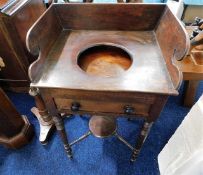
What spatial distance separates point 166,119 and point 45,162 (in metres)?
0.96

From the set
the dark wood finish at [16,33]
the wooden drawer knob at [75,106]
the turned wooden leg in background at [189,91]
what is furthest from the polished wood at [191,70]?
the dark wood finish at [16,33]

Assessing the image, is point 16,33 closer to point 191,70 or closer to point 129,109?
point 129,109

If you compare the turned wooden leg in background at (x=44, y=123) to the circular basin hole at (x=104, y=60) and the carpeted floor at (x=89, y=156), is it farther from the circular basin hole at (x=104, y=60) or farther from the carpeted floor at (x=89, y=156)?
the circular basin hole at (x=104, y=60)

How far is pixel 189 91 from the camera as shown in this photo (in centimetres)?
144

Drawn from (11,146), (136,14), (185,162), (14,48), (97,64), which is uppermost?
(136,14)

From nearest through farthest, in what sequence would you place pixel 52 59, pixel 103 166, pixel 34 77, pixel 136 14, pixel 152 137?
pixel 34 77 < pixel 52 59 < pixel 136 14 < pixel 103 166 < pixel 152 137

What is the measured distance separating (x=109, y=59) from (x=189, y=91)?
872 millimetres

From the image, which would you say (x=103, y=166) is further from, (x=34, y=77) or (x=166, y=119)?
(x=34, y=77)

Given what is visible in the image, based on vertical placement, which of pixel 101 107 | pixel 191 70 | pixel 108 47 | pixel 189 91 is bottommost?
pixel 189 91

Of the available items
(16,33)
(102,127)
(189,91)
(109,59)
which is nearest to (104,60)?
(109,59)

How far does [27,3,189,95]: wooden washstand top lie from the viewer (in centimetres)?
68

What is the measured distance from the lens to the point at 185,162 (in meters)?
0.81

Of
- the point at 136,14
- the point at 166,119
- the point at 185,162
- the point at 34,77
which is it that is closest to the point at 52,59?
the point at 34,77

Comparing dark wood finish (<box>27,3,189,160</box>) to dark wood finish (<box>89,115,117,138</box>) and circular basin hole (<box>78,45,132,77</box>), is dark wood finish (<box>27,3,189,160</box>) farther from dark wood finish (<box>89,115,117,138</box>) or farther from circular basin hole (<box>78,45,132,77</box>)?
dark wood finish (<box>89,115,117,138</box>)
